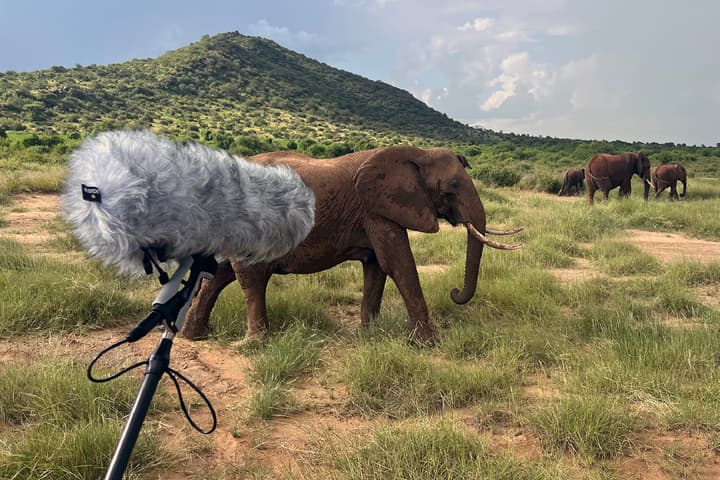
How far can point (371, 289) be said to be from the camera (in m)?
5.06

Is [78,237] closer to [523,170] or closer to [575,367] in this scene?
[575,367]

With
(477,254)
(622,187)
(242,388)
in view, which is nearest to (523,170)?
(622,187)

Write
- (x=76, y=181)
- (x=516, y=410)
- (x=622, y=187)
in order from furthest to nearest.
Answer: (x=622, y=187) → (x=516, y=410) → (x=76, y=181)

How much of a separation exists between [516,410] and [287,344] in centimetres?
186

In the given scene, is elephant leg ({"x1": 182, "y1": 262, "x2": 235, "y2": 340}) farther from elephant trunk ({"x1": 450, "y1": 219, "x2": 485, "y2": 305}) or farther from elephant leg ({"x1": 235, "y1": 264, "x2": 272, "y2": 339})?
elephant trunk ({"x1": 450, "y1": 219, "x2": 485, "y2": 305})

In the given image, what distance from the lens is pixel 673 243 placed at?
32.4 ft

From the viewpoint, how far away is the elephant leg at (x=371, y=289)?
5.03 m

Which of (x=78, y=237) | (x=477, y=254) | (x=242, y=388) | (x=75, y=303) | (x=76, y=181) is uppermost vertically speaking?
(x=76, y=181)

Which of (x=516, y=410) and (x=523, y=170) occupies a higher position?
(x=523, y=170)

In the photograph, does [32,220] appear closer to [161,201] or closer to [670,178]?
[161,201]

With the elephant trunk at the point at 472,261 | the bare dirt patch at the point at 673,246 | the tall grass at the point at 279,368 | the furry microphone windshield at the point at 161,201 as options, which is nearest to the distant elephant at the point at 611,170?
the bare dirt patch at the point at 673,246

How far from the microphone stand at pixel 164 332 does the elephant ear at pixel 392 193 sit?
288cm

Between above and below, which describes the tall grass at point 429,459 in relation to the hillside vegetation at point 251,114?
below

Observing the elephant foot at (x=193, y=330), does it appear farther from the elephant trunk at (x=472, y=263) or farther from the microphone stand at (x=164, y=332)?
the microphone stand at (x=164, y=332)
